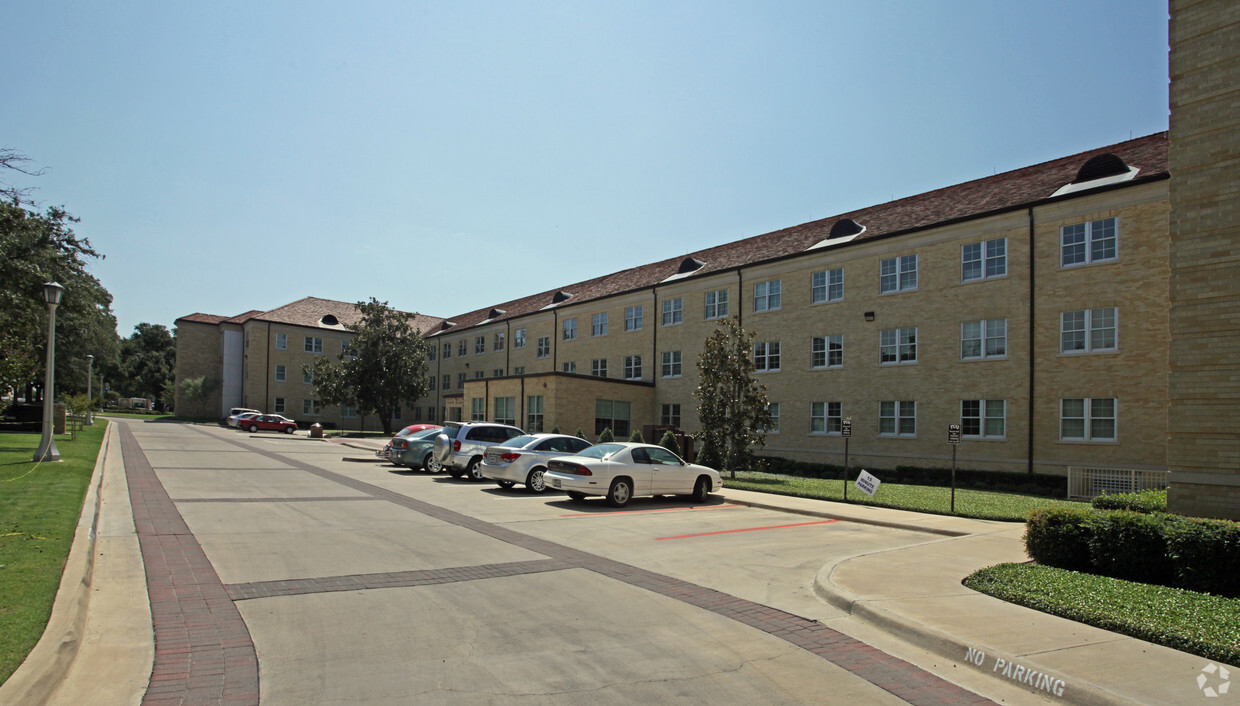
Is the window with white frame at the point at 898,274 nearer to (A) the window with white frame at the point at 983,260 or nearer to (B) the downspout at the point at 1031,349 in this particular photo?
(A) the window with white frame at the point at 983,260

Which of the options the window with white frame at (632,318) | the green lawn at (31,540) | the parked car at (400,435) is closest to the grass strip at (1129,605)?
the green lawn at (31,540)

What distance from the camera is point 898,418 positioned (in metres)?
28.1

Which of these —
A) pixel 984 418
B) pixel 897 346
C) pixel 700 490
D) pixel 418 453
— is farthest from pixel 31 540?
pixel 897 346

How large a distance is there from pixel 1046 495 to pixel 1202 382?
13076 millimetres

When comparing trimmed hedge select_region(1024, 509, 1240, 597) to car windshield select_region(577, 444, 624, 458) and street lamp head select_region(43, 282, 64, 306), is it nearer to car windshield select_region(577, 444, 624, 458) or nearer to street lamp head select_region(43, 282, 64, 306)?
car windshield select_region(577, 444, 624, 458)

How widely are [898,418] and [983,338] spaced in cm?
436

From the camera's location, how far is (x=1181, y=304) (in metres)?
10.8

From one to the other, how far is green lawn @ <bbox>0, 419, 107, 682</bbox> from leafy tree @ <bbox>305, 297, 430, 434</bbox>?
105ft

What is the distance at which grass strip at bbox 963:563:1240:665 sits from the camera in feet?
19.7

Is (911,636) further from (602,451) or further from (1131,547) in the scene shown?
(602,451)

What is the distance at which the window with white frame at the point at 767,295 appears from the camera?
33.7m

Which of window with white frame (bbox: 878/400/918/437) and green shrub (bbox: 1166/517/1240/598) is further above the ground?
window with white frame (bbox: 878/400/918/437)

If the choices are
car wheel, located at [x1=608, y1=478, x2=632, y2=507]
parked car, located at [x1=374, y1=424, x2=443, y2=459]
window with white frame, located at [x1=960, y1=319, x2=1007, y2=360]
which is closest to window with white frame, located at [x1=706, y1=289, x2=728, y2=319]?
window with white frame, located at [x1=960, y1=319, x2=1007, y2=360]

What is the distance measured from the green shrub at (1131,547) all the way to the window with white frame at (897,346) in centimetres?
1969
